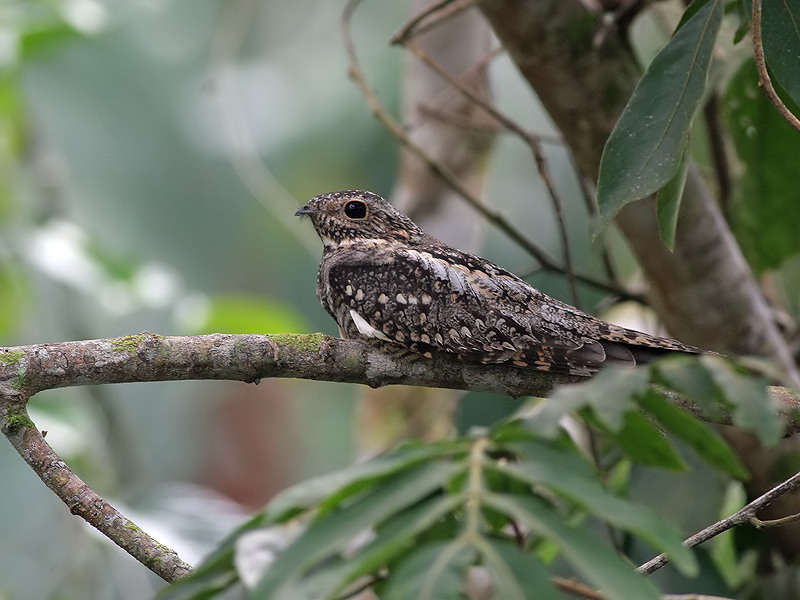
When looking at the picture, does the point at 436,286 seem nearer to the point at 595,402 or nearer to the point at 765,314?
the point at 765,314

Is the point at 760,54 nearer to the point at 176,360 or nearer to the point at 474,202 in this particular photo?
the point at 176,360

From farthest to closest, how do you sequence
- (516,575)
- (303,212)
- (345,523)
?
(303,212) → (345,523) → (516,575)

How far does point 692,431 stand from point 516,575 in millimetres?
380

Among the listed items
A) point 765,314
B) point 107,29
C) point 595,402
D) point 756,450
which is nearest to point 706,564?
point 756,450

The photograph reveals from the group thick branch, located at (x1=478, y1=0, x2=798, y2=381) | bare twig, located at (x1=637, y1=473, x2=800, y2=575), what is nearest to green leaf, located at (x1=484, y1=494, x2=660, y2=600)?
bare twig, located at (x1=637, y1=473, x2=800, y2=575)

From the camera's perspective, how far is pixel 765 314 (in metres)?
2.97

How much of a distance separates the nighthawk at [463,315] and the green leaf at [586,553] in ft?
3.85

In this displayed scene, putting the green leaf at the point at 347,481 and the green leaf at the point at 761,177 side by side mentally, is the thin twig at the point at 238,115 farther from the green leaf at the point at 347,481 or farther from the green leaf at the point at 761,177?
the green leaf at the point at 347,481

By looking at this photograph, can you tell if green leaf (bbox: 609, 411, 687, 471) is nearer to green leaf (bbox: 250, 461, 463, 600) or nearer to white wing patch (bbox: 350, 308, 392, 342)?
green leaf (bbox: 250, 461, 463, 600)

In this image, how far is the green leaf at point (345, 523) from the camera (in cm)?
104

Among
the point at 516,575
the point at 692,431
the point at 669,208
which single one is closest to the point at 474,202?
the point at 669,208

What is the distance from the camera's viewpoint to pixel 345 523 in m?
1.08

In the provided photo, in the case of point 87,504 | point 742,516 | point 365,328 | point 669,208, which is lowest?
point 742,516

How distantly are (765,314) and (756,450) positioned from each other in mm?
448
